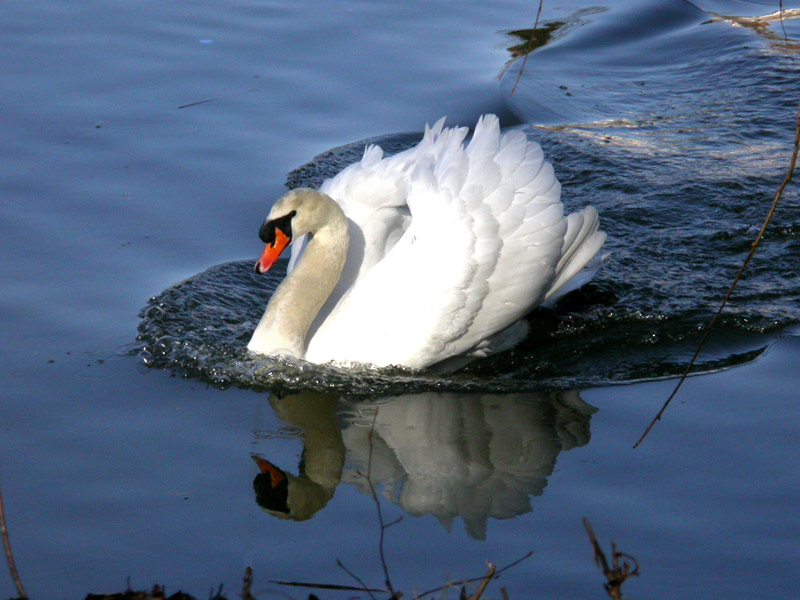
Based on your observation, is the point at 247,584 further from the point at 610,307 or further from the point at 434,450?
the point at 610,307

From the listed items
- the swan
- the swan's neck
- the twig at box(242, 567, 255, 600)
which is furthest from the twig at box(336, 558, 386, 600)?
the swan's neck

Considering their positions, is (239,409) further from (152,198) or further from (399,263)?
(152,198)

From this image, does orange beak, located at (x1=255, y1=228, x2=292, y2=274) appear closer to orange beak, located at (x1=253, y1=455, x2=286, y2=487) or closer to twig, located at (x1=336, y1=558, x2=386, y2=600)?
orange beak, located at (x1=253, y1=455, x2=286, y2=487)

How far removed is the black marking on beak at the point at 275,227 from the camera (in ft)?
19.4

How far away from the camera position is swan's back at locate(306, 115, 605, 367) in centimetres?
571

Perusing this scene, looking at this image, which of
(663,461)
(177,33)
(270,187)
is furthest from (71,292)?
(177,33)

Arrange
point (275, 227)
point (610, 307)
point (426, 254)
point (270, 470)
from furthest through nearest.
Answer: point (610, 307) < point (275, 227) < point (426, 254) < point (270, 470)

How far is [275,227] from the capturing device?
5945mm

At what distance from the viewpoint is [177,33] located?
33.9 ft

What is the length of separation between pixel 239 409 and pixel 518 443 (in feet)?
4.36

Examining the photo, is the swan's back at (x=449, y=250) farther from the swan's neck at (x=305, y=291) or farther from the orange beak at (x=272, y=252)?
the orange beak at (x=272, y=252)

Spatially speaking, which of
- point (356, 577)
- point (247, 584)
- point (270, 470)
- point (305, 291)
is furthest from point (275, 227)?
point (247, 584)

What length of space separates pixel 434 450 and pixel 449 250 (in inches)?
45.1

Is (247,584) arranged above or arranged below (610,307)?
above
